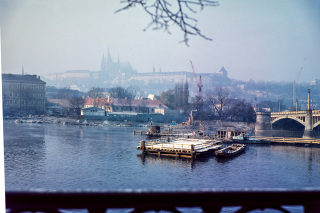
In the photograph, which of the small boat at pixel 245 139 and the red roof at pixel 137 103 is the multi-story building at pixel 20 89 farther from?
the red roof at pixel 137 103

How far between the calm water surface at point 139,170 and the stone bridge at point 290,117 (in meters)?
2.12

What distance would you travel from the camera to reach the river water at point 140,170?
632cm

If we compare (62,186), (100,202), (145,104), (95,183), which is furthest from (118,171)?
(145,104)

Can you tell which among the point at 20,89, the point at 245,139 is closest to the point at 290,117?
the point at 245,139

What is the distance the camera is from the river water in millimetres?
6324

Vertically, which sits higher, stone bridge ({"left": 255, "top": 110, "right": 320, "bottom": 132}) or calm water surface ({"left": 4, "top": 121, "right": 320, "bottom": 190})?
stone bridge ({"left": 255, "top": 110, "right": 320, "bottom": 132})

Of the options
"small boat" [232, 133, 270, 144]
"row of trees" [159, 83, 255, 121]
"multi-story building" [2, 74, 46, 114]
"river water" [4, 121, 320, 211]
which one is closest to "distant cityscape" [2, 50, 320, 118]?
"multi-story building" [2, 74, 46, 114]

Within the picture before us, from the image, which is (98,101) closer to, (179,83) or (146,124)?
(146,124)

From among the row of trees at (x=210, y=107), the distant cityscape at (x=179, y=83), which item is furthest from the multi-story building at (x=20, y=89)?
the row of trees at (x=210, y=107)

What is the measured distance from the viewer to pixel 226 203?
3.68 ft

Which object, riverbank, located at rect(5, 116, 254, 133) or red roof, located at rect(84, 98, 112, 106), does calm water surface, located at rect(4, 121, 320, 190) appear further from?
red roof, located at rect(84, 98, 112, 106)

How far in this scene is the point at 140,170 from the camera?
762 centimetres

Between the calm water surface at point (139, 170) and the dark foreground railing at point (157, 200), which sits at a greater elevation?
the dark foreground railing at point (157, 200)

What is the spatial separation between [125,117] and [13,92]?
1635 cm
